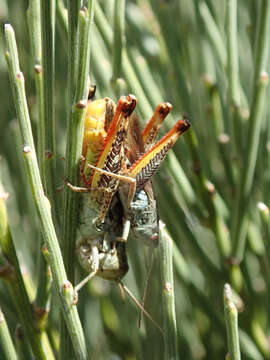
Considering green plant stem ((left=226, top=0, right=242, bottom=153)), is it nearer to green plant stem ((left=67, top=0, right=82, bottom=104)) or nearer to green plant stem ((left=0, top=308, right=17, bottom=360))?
green plant stem ((left=67, top=0, right=82, bottom=104))

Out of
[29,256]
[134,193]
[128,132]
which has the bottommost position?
[29,256]

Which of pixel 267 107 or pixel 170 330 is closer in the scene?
pixel 170 330

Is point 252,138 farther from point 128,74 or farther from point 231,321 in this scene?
point 231,321

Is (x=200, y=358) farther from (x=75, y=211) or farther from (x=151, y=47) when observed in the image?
(x=151, y=47)

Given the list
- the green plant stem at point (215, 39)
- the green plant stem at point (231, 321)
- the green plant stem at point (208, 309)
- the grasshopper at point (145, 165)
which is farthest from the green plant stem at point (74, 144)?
the green plant stem at point (215, 39)

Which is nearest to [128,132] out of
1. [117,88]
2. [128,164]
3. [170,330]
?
[128,164]

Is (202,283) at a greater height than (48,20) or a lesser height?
lesser
